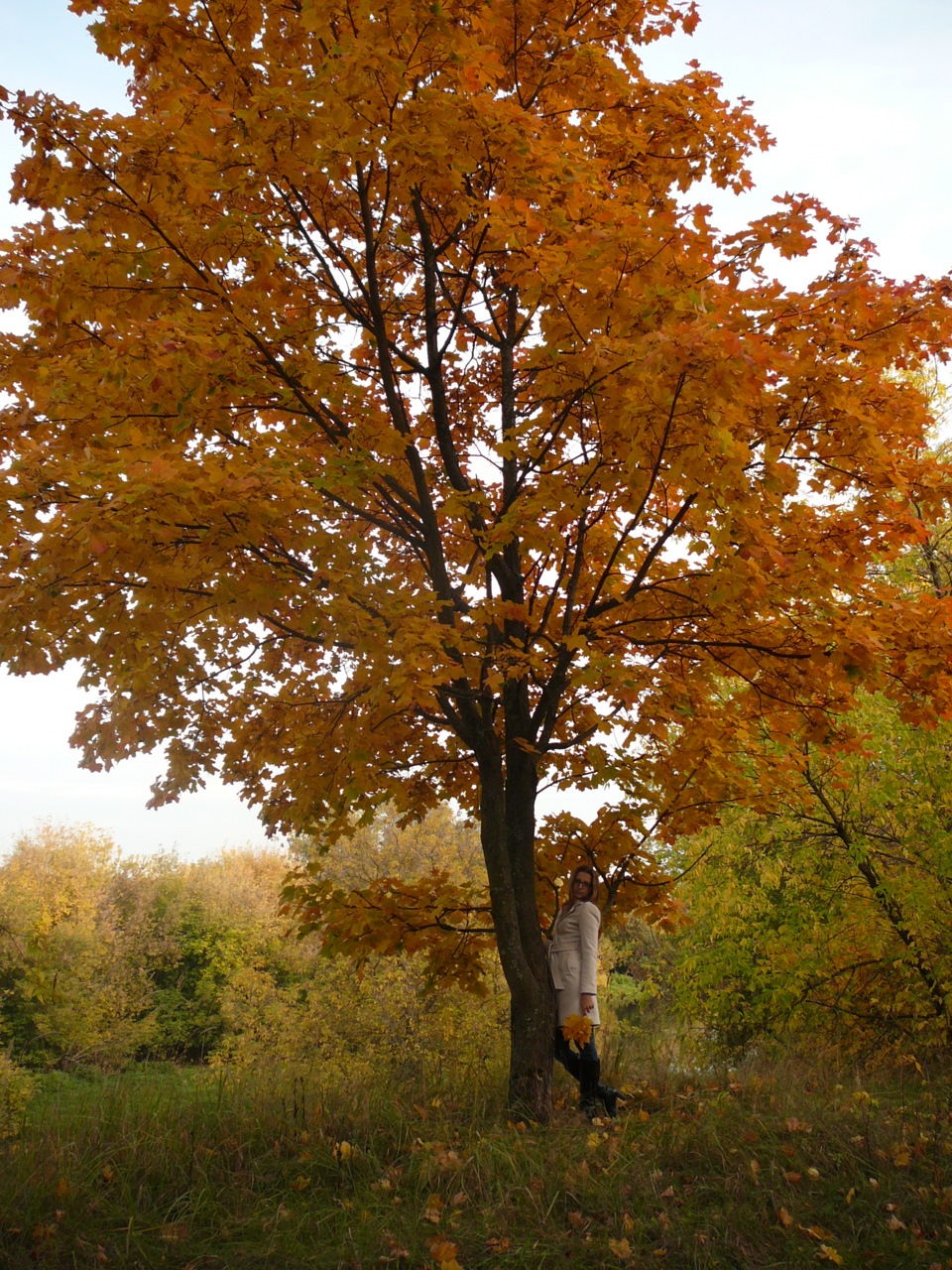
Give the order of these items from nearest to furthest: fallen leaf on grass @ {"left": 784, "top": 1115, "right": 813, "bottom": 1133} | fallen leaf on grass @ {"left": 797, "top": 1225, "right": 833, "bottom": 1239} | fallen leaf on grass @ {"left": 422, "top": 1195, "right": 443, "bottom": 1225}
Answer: fallen leaf on grass @ {"left": 797, "top": 1225, "right": 833, "bottom": 1239}, fallen leaf on grass @ {"left": 422, "top": 1195, "right": 443, "bottom": 1225}, fallen leaf on grass @ {"left": 784, "top": 1115, "right": 813, "bottom": 1133}

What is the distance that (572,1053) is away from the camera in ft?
17.9

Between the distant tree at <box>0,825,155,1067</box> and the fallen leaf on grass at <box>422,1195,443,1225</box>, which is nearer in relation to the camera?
the fallen leaf on grass at <box>422,1195,443,1225</box>

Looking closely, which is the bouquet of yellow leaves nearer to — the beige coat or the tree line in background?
the beige coat

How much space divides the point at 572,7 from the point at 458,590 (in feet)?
12.7

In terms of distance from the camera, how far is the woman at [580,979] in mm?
5301

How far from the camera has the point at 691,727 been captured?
6.05 m

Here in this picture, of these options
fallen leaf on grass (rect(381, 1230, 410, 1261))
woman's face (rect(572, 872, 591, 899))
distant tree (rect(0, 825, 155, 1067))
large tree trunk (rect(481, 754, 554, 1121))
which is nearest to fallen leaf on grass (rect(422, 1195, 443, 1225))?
fallen leaf on grass (rect(381, 1230, 410, 1261))

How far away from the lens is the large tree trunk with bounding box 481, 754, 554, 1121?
5.18m

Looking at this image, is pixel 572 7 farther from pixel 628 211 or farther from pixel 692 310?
pixel 692 310

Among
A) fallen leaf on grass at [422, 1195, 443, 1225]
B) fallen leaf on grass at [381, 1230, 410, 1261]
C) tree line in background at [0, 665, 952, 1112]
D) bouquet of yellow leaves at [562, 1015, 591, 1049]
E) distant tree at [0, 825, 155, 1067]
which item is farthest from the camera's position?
distant tree at [0, 825, 155, 1067]

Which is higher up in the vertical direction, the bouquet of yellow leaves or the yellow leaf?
the bouquet of yellow leaves

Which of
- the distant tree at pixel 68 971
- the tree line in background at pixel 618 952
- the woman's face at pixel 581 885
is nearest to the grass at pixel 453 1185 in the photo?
the tree line in background at pixel 618 952

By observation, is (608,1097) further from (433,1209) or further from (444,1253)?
(444,1253)

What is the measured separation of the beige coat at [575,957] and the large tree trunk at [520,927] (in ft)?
0.31
